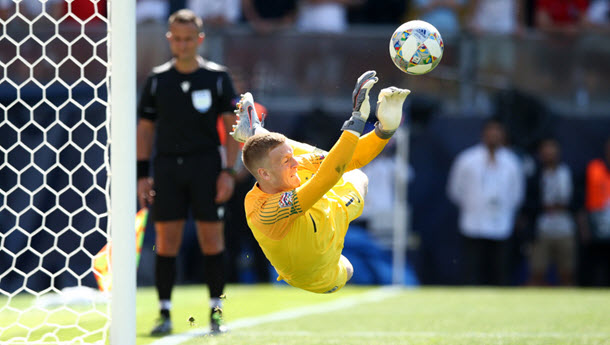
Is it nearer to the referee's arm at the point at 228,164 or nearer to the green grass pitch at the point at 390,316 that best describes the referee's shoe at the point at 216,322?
the green grass pitch at the point at 390,316

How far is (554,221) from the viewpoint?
1071cm

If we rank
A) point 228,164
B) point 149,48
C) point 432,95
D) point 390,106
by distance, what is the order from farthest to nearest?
1. point 432,95
2. point 149,48
3. point 228,164
4. point 390,106

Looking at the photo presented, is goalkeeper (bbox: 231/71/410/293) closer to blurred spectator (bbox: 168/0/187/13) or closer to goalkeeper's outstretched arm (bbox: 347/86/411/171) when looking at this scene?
goalkeeper's outstretched arm (bbox: 347/86/411/171)

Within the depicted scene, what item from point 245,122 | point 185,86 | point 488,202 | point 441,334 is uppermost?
point 185,86

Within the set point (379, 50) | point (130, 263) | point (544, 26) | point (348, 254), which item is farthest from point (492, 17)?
point (130, 263)

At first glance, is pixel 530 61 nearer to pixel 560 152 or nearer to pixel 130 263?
pixel 560 152

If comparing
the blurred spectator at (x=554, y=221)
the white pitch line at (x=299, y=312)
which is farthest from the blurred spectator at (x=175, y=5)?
the blurred spectator at (x=554, y=221)

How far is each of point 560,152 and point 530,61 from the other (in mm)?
1314

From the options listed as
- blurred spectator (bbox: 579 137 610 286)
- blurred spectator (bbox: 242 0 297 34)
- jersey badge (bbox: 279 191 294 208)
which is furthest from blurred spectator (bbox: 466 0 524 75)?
jersey badge (bbox: 279 191 294 208)

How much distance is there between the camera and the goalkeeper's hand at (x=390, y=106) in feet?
13.7

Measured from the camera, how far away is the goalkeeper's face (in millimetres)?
4348

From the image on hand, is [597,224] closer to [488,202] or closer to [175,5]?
[488,202]

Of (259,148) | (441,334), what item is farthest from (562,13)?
(259,148)

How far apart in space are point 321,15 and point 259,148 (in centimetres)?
757
